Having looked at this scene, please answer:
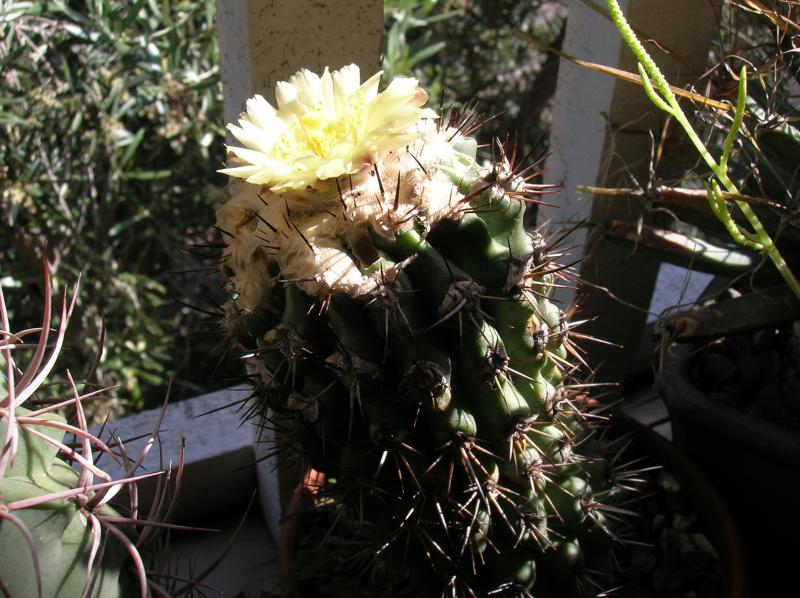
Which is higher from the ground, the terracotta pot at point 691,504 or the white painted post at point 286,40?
the white painted post at point 286,40

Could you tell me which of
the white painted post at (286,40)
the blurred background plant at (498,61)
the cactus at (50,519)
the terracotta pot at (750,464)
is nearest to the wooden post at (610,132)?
the terracotta pot at (750,464)

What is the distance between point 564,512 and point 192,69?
1296 millimetres

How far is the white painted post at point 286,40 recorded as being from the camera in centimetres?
97

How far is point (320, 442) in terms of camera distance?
0.84m

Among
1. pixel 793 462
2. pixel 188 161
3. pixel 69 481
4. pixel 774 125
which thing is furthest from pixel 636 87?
pixel 188 161

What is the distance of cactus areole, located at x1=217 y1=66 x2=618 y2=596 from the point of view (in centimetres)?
73

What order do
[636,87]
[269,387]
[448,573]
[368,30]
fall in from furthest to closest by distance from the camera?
[636,87], [368,30], [448,573], [269,387]

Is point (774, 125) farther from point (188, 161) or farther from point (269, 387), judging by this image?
point (188, 161)

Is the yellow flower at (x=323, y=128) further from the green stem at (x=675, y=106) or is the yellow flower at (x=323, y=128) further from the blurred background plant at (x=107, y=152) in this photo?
the blurred background plant at (x=107, y=152)

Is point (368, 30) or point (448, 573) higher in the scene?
point (368, 30)

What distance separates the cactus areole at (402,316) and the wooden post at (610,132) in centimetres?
38

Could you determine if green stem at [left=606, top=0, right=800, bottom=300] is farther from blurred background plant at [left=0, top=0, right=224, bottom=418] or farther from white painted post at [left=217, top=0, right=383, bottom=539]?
blurred background plant at [left=0, top=0, right=224, bottom=418]

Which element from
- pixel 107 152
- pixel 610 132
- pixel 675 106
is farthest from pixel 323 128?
pixel 107 152

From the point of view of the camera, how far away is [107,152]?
1815 millimetres
